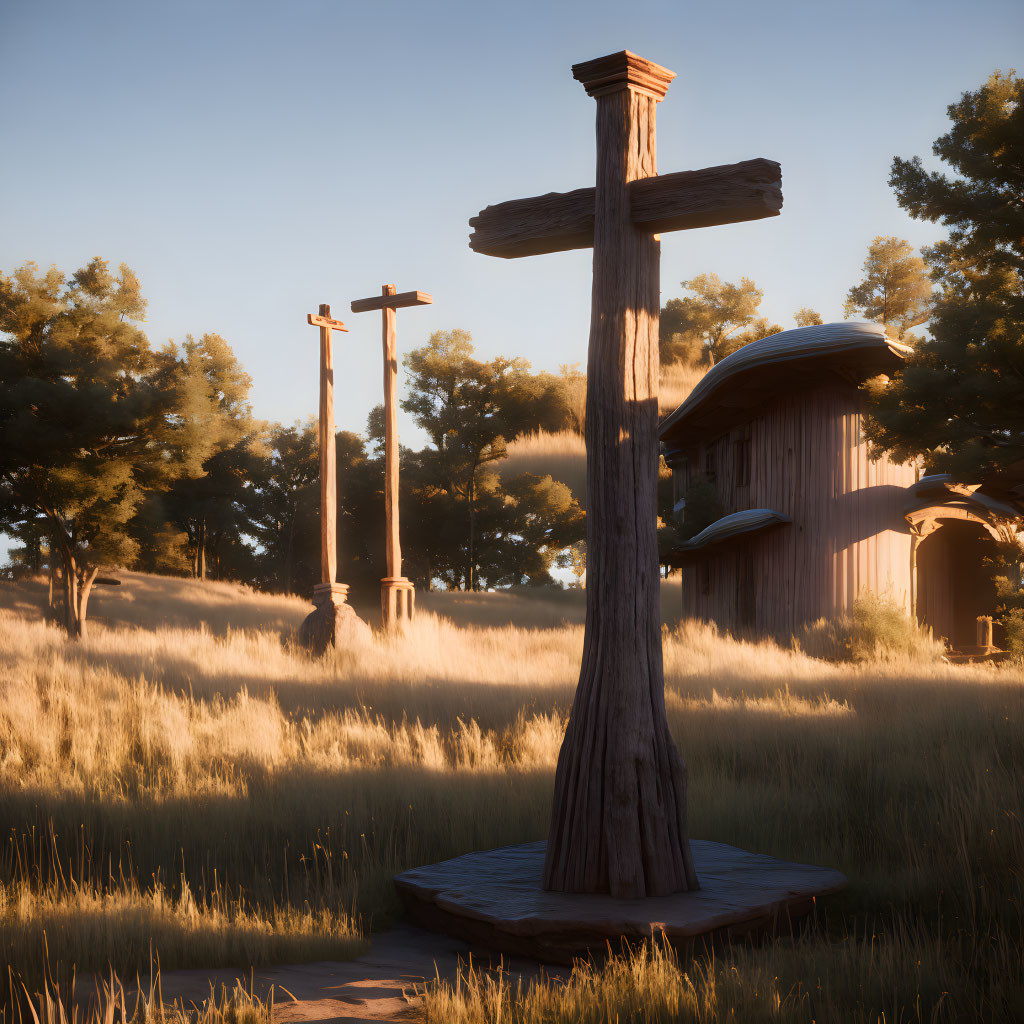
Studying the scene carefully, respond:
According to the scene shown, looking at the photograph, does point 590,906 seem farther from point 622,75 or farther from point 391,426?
point 391,426

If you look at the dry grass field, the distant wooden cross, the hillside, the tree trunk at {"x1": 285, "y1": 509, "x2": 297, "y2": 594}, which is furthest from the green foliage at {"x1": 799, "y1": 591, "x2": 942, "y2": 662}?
the tree trunk at {"x1": 285, "y1": 509, "x2": 297, "y2": 594}

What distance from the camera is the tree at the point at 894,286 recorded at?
41.2m

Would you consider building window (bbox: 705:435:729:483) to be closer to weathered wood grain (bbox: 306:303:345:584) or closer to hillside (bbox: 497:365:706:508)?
weathered wood grain (bbox: 306:303:345:584)

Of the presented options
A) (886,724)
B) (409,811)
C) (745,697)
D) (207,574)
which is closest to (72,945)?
(409,811)

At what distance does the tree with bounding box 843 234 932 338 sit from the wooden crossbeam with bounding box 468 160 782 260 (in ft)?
127

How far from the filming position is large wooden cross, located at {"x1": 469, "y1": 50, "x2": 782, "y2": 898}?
5281 mm

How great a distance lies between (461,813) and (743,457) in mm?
15390

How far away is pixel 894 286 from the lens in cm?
4159

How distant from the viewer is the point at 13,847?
255 inches

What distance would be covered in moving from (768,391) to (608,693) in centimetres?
1514

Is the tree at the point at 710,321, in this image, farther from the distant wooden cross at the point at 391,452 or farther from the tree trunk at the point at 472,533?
the distant wooden cross at the point at 391,452

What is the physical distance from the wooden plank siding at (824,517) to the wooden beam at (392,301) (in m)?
7.50

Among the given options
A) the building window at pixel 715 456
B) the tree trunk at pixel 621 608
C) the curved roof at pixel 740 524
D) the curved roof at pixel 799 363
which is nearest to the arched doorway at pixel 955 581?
the curved roof at pixel 740 524

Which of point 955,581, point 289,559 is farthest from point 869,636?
point 289,559
